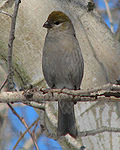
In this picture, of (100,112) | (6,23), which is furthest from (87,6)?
(100,112)

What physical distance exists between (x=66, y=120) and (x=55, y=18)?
789mm

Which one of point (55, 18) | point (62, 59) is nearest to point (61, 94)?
point (62, 59)

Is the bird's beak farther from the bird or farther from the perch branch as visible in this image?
the perch branch

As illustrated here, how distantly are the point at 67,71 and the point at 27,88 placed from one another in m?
0.78

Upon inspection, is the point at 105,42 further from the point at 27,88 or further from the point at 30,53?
the point at 27,88

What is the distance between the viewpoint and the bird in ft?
6.82

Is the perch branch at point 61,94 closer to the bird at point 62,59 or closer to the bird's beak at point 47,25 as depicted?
the bird at point 62,59

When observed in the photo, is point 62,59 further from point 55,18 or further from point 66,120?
point 66,120

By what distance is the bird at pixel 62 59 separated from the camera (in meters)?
2.08

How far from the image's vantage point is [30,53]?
203 cm

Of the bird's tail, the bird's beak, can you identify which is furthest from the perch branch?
the bird's beak

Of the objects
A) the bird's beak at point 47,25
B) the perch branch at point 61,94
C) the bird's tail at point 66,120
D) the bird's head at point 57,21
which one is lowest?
the bird's tail at point 66,120

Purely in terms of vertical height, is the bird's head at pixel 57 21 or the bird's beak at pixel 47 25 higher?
the bird's head at pixel 57 21

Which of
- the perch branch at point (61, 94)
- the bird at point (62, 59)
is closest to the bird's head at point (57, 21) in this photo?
the bird at point (62, 59)
